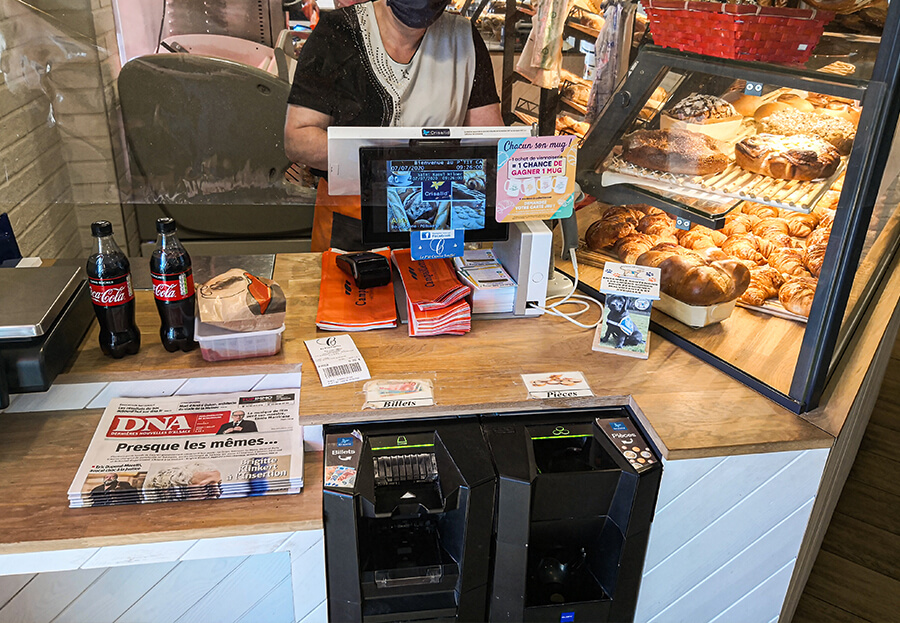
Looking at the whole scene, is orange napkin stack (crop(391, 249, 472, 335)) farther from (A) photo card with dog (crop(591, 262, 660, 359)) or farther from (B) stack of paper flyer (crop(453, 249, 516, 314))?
(A) photo card with dog (crop(591, 262, 660, 359))

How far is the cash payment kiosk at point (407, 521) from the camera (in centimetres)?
139

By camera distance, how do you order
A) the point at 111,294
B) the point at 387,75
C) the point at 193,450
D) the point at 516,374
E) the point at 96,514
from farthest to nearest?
the point at 387,75 < the point at 516,374 < the point at 111,294 < the point at 193,450 < the point at 96,514

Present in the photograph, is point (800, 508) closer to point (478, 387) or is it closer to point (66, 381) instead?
point (478, 387)

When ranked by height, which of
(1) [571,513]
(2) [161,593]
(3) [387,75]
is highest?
(3) [387,75]

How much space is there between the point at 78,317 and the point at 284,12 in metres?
Answer: 0.99

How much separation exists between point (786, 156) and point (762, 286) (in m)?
0.34

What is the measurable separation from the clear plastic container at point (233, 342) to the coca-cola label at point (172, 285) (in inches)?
3.1

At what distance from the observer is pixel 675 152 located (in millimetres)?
1793

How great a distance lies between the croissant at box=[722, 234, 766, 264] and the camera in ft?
6.07

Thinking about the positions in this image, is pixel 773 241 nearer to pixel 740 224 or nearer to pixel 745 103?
pixel 740 224

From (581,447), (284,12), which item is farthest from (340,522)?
(284,12)

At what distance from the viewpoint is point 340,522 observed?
1383mm

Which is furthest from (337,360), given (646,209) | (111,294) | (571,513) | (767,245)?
(767,245)

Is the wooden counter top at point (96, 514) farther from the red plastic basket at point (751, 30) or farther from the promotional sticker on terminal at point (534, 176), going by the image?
the red plastic basket at point (751, 30)
